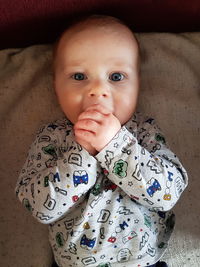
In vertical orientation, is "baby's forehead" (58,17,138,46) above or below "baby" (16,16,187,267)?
above

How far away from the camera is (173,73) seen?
1.28 metres

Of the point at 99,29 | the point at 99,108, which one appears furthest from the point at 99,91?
the point at 99,29

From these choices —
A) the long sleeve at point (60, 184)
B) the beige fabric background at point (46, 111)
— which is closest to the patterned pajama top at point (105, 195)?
the long sleeve at point (60, 184)

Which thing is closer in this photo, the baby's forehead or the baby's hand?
the baby's hand

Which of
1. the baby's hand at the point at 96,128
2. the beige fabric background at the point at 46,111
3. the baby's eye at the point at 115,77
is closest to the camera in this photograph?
the baby's hand at the point at 96,128

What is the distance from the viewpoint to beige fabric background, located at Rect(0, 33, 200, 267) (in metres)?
1.17

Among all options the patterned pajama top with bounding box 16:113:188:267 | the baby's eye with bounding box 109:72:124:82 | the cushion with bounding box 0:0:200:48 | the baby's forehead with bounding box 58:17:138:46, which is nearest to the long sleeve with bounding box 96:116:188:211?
the patterned pajama top with bounding box 16:113:188:267

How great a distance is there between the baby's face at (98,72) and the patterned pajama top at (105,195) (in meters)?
0.08

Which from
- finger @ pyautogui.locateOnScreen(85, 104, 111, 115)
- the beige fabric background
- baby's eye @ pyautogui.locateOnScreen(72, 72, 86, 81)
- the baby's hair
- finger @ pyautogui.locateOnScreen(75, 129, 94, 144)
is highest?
the baby's hair

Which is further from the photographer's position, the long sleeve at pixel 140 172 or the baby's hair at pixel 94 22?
the baby's hair at pixel 94 22

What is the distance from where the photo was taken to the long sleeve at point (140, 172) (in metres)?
0.96

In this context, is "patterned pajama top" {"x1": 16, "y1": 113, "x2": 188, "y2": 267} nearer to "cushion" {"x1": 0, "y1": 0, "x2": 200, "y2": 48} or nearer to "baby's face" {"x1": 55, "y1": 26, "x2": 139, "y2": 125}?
"baby's face" {"x1": 55, "y1": 26, "x2": 139, "y2": 125}

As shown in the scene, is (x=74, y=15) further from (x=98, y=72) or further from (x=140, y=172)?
(x=140, y=172)

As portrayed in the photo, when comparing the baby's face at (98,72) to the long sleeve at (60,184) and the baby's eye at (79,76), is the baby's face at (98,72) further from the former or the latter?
the long sleeve at (60,184)
